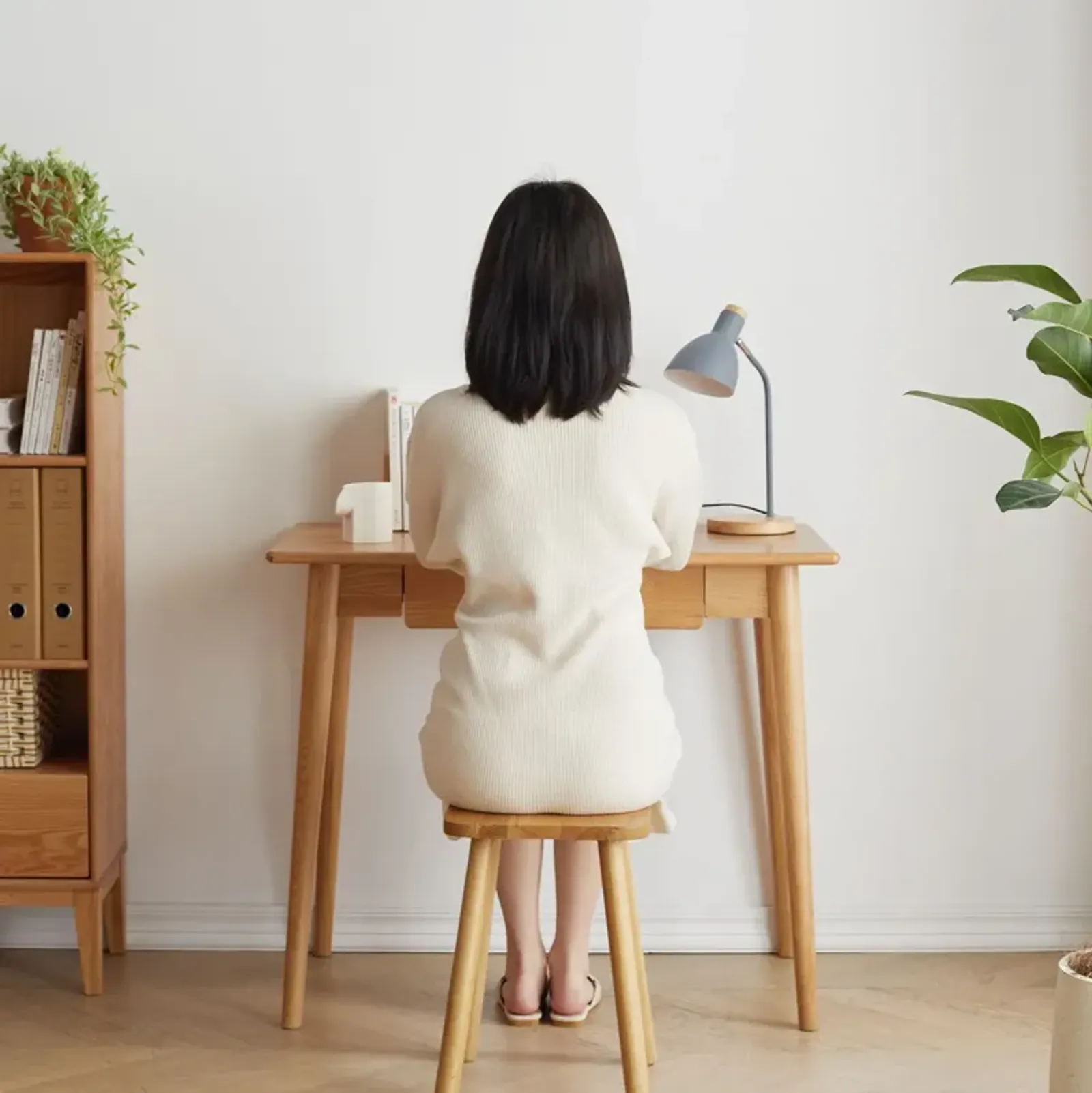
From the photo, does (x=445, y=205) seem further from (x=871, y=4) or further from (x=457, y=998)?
(x=457, y=998)

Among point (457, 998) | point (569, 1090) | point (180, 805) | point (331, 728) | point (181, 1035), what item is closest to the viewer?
point (457, 998)

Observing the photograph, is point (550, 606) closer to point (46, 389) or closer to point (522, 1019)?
point (522, 1019)

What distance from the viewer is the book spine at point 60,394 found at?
2590 mm

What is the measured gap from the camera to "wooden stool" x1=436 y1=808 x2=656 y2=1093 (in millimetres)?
1997

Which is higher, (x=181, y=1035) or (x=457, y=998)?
(x=457, y=998)

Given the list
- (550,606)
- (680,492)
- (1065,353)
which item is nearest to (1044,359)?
(1065,353)

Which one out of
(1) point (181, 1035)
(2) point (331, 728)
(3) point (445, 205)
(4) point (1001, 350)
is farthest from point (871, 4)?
(1) point (181, 1035)

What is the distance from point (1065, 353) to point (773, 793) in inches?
52.2

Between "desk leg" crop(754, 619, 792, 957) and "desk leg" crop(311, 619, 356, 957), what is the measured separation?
2.50ft

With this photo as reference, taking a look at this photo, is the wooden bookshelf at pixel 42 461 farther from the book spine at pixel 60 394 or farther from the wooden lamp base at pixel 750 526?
the wooden lamp base at pixel 750 526

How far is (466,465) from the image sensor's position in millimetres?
2010

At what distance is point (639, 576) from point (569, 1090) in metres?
0.82

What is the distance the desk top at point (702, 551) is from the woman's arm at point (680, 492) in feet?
0.72

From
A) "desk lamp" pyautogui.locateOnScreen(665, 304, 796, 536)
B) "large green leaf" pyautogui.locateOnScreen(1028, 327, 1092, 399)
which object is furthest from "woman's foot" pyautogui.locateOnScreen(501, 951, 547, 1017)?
"large green leaf" pyautogui.locateOnScreen(1028, 327, 1092, 399)
